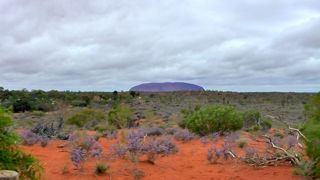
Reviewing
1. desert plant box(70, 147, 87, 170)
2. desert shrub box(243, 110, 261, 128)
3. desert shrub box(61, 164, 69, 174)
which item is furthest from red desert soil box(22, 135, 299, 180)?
desert shrub box(243, 110, 261, 128)

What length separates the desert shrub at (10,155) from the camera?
8797 millimetres

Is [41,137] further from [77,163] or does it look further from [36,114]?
[36,114]

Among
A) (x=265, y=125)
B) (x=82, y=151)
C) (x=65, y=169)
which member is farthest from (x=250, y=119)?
(x=65, y=169)

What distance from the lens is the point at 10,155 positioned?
893cm

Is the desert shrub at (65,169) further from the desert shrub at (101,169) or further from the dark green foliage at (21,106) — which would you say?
the dark green foliage at (21,106)

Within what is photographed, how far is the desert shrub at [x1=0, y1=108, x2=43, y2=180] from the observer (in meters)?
8.80

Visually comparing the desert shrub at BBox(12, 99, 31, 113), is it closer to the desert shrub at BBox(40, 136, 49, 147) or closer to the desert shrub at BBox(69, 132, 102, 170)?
the desert shrub at BBox(40, 136, 49, 147)

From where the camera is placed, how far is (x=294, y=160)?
14.2 meters

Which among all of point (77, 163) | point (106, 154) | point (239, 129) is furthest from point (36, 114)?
point (77, 163)

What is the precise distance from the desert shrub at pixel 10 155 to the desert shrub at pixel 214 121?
49.8 ft

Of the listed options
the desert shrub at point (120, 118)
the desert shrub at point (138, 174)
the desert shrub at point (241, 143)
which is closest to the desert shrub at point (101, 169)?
the desert shrub at point (138, 174)

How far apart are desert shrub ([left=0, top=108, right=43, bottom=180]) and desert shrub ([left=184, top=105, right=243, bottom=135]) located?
15190 mm

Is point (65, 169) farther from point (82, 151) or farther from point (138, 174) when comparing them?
point (138, 174)

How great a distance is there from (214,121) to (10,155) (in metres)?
15.7
